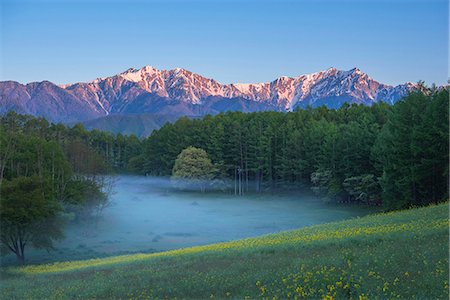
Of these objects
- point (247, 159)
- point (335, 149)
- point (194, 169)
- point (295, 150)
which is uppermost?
Result: point (295, 150)

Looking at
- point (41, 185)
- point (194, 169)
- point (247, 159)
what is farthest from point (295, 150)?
point (41, 185)

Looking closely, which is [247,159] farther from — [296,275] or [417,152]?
[296,275]

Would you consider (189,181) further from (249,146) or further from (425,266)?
(425,266)

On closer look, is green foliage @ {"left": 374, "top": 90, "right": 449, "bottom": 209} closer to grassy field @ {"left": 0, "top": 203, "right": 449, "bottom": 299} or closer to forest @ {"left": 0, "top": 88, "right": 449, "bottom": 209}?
forest @ {"left": 0, "top": 88, "right": 449, "bottom": 209}

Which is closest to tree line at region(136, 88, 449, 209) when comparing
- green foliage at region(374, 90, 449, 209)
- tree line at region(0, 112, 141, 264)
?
green foliage at region(374, 90, 449, 209)

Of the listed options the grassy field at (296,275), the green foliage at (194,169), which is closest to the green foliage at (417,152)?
the grassy field at (296,275)

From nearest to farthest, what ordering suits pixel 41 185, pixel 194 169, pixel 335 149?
1. pixel 41 185
2. pixel 335 149
3. pixel 194 169

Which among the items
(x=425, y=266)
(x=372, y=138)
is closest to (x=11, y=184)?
(x=425, y=266)

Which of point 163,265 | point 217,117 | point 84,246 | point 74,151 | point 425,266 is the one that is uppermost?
point 217,117

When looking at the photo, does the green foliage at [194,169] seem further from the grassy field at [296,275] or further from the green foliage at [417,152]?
the grassy field at [296,275]

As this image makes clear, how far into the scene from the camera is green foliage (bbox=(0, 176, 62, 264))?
42.1 meters

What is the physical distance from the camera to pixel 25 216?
42.4 metres

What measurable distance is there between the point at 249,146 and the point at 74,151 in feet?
153

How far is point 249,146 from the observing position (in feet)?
371
